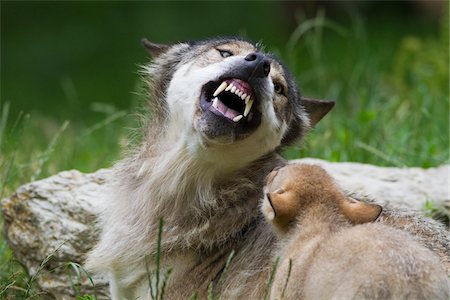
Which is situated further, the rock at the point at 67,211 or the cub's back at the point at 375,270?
the rock at the point at 67,211

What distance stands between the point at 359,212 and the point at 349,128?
12.2 ft

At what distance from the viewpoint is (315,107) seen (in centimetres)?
580

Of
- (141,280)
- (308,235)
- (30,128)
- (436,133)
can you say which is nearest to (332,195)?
(308,235)

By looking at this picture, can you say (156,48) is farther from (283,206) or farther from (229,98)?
(283,206)

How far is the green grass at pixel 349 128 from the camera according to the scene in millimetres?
7090

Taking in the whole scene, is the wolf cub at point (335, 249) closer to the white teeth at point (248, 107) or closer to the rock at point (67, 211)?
the white teeth at point (248, 107)

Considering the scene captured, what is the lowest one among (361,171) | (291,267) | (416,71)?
(416,71)

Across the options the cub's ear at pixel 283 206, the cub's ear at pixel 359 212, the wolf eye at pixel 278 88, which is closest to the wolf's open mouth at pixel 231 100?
the wolf eye at pixel 278 88

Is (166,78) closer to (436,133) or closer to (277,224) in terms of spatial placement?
(277,224)

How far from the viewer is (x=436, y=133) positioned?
A: 830 cm

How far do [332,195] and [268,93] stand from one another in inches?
27.7

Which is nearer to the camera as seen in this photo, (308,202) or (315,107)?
(308,202)

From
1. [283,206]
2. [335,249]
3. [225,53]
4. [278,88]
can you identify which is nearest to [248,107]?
[278,88]

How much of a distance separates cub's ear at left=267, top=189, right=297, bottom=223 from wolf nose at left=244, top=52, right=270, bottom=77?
73 centimetres
